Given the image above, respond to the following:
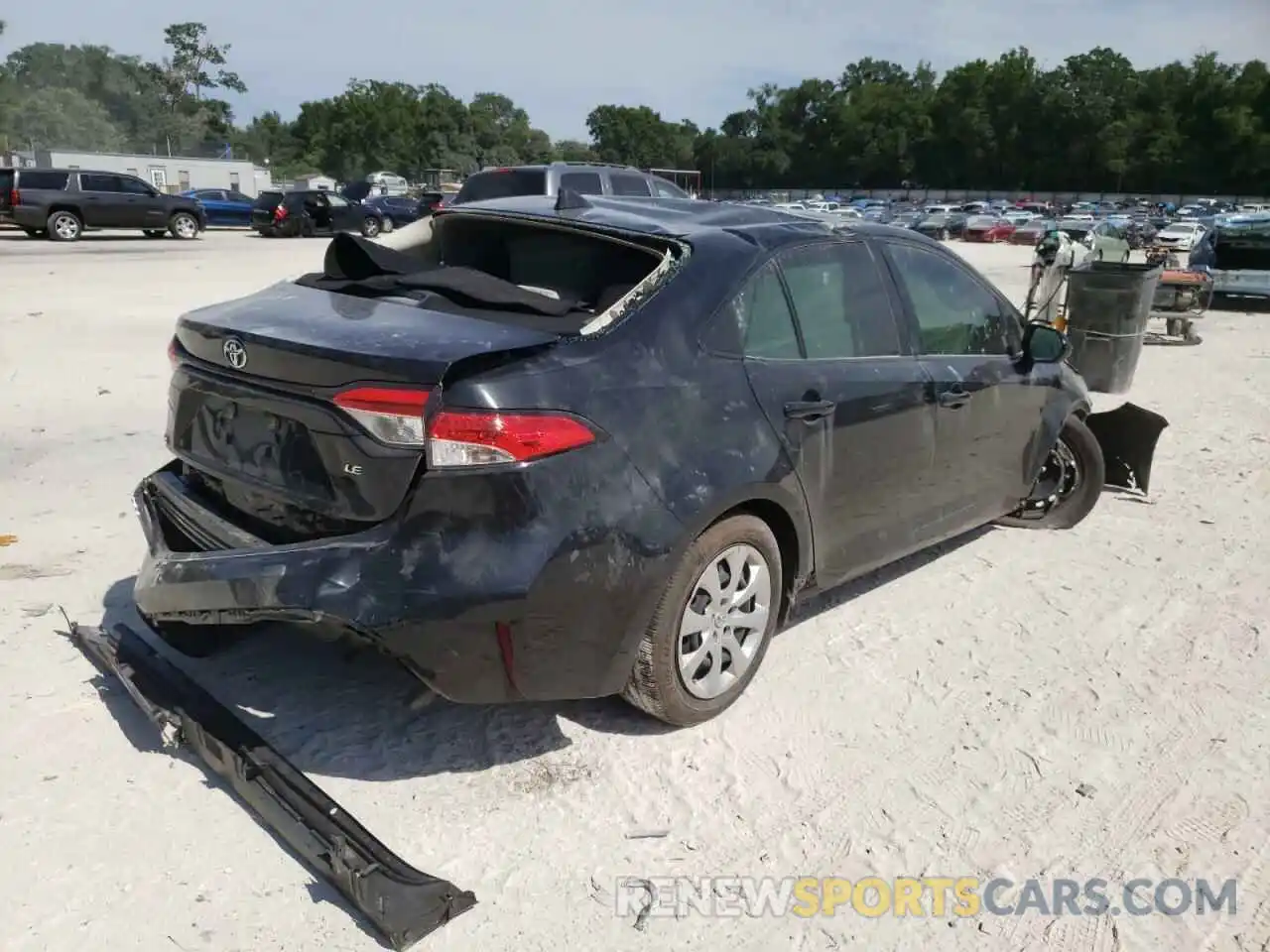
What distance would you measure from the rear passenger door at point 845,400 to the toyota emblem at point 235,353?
1624mm

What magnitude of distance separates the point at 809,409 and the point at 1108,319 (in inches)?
271

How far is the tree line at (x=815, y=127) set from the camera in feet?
316

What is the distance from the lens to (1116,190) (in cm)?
10325

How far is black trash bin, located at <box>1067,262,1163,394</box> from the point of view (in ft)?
29.8

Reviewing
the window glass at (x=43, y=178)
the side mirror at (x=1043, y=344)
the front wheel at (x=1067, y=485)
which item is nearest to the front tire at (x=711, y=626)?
the side mirror at (x=1043, y=344)

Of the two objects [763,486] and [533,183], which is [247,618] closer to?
[763,486]

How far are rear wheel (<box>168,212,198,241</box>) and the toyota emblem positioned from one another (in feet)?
87.5

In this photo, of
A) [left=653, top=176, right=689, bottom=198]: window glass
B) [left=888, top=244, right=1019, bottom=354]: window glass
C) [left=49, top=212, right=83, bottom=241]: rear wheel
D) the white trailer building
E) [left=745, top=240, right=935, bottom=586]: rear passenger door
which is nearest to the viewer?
[left=745, top=240, right=935, bottom=586]: rear passenger door

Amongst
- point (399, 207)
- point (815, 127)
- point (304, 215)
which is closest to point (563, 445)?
point (304, 215)

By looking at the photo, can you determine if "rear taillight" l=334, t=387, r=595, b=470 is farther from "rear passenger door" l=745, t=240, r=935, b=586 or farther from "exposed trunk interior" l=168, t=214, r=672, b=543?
"rear passenger door" l=745, t=240, r=935, b=586

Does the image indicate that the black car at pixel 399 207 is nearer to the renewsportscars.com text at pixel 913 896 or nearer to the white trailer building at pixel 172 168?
the white trailer building at pixel 172 168

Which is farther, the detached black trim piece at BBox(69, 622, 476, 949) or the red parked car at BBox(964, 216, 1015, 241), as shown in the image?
the red parked car at BBox(964, 216, 1015, 241)

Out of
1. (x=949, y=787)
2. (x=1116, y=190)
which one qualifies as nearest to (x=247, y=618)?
(x=949, y=787)

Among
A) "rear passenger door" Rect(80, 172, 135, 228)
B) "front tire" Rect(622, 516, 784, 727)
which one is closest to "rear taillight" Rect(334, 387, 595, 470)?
"front tire" Rect(622, 516, 784, 727)
